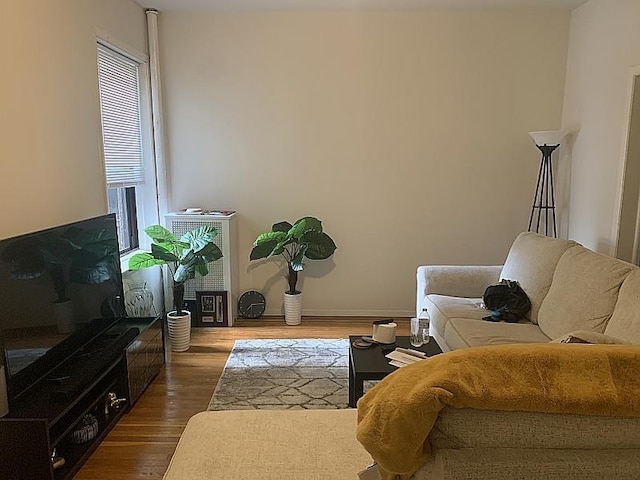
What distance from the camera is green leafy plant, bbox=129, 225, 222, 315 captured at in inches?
142

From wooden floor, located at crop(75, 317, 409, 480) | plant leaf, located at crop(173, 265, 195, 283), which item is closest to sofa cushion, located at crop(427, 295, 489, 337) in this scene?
wooden floor, located at crop(75, 317, 409, 480)

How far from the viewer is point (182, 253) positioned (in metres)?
3.79

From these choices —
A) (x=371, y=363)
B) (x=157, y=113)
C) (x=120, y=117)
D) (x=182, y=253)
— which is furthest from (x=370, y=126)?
(x=371, y=363)

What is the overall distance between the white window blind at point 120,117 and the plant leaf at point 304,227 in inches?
53.9

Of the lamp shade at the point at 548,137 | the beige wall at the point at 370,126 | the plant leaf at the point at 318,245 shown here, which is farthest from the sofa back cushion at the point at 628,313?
the plant leaf at the point at 318,245

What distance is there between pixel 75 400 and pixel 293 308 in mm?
2350

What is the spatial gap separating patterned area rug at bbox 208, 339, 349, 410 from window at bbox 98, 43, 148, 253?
140cm

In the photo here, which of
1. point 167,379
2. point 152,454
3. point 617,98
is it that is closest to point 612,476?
point 152,454

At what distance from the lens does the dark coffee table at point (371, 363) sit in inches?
94.6

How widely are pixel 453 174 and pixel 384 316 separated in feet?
4.77

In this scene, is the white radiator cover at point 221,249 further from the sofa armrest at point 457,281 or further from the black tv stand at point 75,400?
the sofa armrest at point 457,281

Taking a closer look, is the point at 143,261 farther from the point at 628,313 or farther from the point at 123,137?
the point at 628,313

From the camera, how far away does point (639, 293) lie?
7.46 feet

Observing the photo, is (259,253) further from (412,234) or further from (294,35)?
(294,35)
